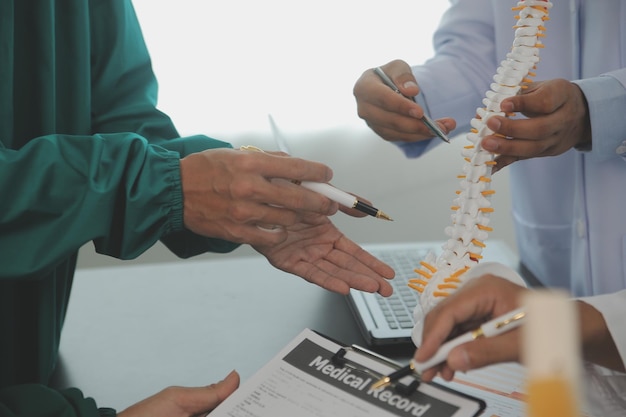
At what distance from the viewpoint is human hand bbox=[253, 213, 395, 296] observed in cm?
107

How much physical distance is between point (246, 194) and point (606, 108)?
21.4 inches

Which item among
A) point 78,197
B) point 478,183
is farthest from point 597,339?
point 78,197

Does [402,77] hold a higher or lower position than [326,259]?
higher

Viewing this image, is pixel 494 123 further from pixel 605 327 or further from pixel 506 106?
pixel 605 327

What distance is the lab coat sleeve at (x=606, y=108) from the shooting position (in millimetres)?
1079

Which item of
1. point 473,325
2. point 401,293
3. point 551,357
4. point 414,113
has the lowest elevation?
point 401,293

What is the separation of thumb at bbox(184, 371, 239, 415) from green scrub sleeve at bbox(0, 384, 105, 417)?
4.1 inches

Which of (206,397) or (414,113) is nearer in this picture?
(206,397)

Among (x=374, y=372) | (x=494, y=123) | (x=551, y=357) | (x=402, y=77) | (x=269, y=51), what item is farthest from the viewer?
(x=269, y=51)

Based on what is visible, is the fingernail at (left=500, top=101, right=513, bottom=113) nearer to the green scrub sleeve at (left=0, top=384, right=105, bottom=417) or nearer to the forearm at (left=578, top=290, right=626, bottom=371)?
the forearm at (left=578, top=290, right=626, bottom=371)

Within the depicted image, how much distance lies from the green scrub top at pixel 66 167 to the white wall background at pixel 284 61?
1.06m

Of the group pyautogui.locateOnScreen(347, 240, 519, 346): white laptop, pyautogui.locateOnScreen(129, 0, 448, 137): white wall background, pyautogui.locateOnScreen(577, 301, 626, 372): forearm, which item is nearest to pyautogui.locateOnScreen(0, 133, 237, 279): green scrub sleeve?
pyautogui.locateOnScreen(347, 240, 519, 346): white laptop

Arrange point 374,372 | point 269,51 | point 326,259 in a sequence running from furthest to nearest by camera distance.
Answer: point 269,51, point 326,259, point 374,372

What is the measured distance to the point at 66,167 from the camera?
948 millimetres
